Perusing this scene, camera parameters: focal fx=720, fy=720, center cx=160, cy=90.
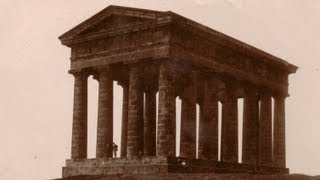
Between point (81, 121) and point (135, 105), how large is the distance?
5988 millimetres

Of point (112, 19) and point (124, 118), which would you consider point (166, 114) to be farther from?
point (124, 118)

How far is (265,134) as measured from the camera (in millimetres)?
68375

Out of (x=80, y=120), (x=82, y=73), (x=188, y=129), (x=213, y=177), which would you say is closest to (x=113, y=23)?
(x=82, y=73)

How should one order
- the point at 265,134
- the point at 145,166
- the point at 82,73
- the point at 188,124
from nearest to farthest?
the point at 145,166
the point at 82,73
the point at 188,124
the point at 265,134

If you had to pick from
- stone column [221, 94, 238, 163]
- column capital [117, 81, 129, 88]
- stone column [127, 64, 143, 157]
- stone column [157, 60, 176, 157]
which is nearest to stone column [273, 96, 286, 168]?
stone column [221, 94, 238, 163]

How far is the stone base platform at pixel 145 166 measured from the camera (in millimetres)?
51938

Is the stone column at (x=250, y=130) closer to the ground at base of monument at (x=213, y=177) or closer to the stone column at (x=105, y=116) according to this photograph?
the stone column at (x=105, y=116)

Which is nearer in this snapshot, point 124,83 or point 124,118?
point 124,118

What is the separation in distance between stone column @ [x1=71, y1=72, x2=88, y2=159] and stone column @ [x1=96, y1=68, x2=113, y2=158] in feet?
5.66

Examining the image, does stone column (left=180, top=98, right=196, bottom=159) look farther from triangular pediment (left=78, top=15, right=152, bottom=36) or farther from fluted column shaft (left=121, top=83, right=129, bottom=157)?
triangular pediment (left=78, top=15, right=152, bottom=36)

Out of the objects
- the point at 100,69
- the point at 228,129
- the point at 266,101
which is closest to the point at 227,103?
the point at 228,129

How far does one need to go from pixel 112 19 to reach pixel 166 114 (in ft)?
32.1

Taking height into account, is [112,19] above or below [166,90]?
above

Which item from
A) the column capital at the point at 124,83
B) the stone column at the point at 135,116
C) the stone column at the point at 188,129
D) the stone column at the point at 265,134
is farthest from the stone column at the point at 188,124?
the stone column at the point at 265,134
